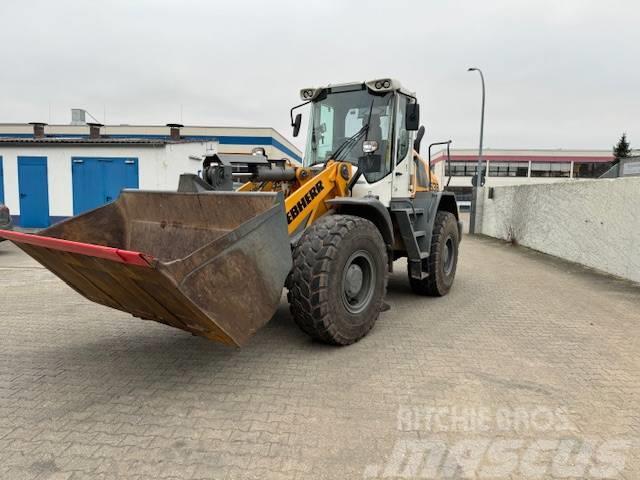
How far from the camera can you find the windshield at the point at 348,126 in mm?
5785

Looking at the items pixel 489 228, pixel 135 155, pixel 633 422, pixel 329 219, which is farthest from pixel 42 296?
pixel 489 228

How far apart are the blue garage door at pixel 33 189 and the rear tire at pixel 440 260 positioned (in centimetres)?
1486

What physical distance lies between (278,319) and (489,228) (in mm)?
14860

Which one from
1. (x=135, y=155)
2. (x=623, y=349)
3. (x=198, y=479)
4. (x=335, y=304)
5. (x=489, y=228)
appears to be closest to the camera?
(x=198, y=479)

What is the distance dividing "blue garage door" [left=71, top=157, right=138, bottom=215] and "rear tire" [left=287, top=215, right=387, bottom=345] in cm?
1381

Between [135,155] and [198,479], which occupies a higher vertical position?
[135,155]

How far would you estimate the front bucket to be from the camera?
304 centimetres

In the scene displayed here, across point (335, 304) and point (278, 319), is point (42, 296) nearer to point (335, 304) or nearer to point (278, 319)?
point (278, 319)

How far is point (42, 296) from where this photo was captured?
680 cm

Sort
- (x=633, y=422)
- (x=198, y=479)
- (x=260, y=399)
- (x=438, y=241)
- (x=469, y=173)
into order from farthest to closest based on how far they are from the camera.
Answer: (x=469, y=173)
(x=438, y=241)
(x=260, y=399)
(x=633, y=422)
(x=198, y=479)

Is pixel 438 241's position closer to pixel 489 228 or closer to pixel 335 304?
pixel 335 304

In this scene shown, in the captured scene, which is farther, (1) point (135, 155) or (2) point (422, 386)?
(1) point (135, 155)

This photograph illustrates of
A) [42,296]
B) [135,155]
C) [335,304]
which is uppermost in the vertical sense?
[135,155]

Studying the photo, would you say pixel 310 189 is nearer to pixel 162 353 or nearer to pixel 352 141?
pixel 352 141
